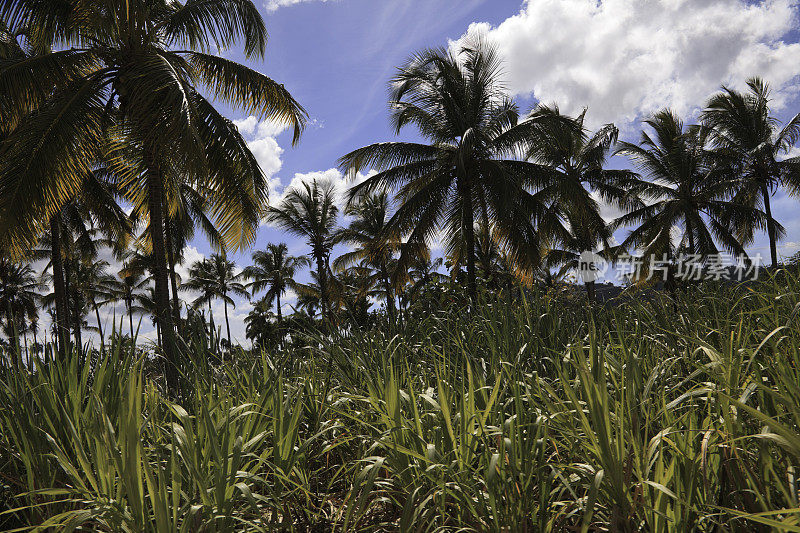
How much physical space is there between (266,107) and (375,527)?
8769 millimetres

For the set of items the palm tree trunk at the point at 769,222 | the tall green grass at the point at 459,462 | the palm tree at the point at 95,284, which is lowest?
the tall green grass at the point at 459,462

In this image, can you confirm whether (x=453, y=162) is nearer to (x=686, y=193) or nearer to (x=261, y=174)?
(x=261, y=174)

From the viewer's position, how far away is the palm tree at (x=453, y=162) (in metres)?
12.2

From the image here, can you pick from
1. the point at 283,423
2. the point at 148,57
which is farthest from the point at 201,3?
the point at 283,423

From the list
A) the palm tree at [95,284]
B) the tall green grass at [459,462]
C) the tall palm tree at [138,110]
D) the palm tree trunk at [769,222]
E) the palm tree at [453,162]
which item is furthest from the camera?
the palm tree at [95,284]

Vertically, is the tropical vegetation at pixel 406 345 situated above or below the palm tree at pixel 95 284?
below

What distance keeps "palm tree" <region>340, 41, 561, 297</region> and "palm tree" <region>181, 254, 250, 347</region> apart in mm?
28811

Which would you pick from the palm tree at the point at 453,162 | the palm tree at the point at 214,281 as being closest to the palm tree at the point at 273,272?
the palm tree at the point at 214,281

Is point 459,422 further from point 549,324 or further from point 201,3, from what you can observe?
point 201,3

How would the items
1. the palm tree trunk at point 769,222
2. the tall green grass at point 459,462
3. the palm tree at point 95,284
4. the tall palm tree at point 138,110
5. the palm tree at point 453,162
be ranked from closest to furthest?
the tall green grass at point 459,462 < the tall palm tree at point 138,110 < the palm tree at point 453,162 < the palm tree trunk at point 769,222 < the palm tree at point 95,284

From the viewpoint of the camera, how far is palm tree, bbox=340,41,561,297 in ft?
40.1

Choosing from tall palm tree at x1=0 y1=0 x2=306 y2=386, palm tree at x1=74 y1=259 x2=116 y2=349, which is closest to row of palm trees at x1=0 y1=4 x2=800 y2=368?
tall palm tree at x1=0 y1=0 x2=306 y2=386

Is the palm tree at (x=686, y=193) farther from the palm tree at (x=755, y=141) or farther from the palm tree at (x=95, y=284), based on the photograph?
the palm tree at (x=95, y=284)

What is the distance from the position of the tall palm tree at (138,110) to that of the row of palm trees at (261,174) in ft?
0.10
